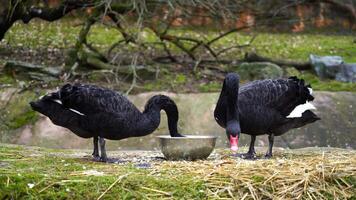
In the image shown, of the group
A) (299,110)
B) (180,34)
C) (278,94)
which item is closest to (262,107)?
(278,94)

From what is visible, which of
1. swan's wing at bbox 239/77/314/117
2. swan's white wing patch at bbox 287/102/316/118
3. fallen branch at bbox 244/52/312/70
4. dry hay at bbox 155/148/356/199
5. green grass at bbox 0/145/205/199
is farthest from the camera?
fallen branch at bbox 244/52/312/70

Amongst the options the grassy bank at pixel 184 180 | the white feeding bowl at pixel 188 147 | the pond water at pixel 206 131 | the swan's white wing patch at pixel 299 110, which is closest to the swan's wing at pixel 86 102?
the white feeding bowl at pixel 188 147

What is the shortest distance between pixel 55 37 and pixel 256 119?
733 cm

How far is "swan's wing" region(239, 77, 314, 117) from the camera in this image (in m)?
4.94

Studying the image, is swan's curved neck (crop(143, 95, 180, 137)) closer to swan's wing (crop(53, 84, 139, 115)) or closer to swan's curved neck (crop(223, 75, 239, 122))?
swan's wing (crop(53, 84, 139, 115))

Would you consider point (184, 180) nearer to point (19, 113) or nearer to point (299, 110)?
point (299, 110)

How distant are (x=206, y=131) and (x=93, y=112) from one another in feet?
11.3

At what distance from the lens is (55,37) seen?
11648mm

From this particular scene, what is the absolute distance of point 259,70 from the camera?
30.9 feet

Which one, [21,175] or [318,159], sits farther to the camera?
[318,159]

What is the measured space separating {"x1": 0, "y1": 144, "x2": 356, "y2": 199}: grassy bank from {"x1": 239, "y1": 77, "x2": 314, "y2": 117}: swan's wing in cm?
76

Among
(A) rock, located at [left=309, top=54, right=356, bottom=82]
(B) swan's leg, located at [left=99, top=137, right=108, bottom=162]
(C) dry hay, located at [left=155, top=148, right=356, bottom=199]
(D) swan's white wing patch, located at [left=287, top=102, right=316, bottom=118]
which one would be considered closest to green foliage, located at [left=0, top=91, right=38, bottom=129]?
(B) swan's leg, located at [left=99, top=137, right=108, bottom=162]

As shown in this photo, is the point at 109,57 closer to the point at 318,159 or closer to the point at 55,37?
the point at 55,37

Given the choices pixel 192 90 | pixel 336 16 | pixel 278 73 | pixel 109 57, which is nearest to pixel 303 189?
pixel 192 90
